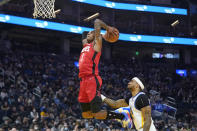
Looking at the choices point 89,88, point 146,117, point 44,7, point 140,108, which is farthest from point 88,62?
point 44,7

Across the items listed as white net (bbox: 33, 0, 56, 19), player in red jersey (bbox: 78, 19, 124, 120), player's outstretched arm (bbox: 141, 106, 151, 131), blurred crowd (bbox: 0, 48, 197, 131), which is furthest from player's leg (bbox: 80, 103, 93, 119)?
blurred crowd (bbox: 0, 48, 197, 131)

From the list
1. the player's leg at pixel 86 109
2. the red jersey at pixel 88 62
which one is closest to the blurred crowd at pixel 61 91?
the player's leg at pixel 86 109

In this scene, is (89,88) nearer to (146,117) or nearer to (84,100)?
(84,100)

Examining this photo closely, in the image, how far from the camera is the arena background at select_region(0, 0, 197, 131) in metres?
16.6

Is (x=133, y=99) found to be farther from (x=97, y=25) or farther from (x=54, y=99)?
(x=54, y=99)

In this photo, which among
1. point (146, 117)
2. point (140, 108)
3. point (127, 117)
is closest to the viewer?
point (146, 117)

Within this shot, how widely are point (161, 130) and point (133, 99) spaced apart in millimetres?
12644

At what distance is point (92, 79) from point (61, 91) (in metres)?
13.2

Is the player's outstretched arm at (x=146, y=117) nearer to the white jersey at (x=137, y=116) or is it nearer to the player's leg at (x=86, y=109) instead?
the white jersey at (x=137, y=116)

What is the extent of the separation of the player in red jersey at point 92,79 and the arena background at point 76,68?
80.4 inches

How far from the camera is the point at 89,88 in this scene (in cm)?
653

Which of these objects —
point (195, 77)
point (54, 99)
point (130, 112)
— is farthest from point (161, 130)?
point (195, 77)

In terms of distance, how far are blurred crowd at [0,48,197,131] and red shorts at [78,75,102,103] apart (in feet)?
22.9

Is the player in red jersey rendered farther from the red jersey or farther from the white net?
the white net
